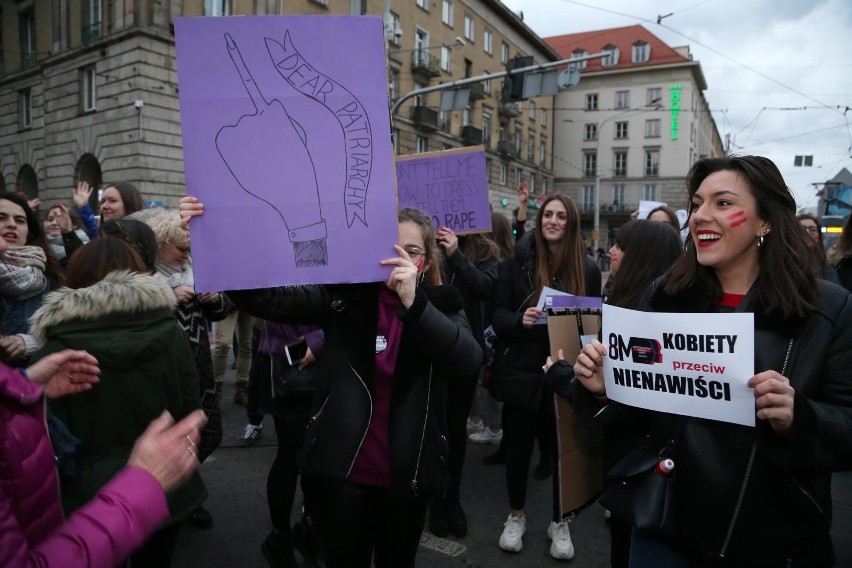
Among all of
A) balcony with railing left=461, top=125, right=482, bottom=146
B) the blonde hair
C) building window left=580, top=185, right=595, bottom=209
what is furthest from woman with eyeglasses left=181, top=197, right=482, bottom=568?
building window left=580, top=185, right=595, bottom=209

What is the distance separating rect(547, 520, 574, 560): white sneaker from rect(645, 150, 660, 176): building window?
2061 inches

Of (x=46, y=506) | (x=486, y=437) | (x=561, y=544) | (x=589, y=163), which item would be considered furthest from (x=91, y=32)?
(x=589, y=163)

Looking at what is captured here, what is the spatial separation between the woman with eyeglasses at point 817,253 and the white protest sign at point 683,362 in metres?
0.46

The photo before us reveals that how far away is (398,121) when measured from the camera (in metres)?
28.3

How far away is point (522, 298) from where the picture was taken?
11.8 ft

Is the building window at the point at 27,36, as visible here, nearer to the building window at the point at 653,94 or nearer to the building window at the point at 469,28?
the building window at the point at 469,28

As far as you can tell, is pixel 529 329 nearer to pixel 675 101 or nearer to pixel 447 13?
pixel 447 13

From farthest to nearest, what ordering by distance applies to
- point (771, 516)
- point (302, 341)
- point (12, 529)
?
point (302, 341), point (771, 516), point (12, 529)

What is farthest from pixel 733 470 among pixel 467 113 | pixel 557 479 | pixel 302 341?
pixel 467 113

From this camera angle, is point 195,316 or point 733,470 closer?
point 733,470

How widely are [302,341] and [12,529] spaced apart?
2181 millimetres

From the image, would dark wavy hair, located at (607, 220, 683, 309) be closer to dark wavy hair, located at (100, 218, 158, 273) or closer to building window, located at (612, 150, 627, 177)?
dark wavy hair, located at (100, 218, 158, 273)

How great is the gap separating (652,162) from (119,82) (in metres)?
44.8

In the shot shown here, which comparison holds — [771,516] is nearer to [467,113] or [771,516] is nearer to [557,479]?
[557,479]
